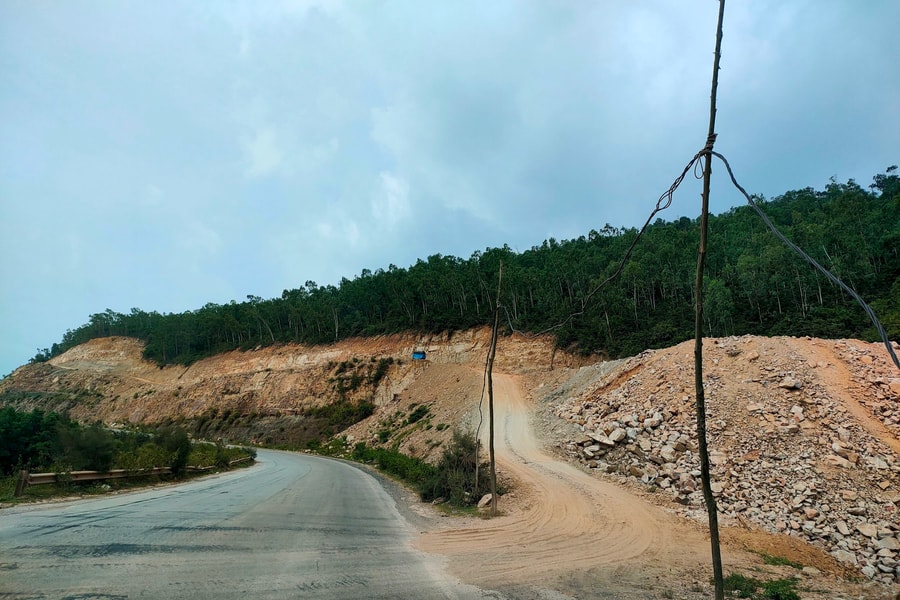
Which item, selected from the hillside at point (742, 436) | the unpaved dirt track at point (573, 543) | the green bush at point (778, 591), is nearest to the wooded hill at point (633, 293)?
the hillside at point (742, 436)

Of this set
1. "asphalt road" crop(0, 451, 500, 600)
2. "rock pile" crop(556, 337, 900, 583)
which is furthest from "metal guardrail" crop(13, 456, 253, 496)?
"rock pile" crop(556, 337, 900, 583)

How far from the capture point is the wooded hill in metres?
43.4

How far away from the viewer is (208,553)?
21.8 feet

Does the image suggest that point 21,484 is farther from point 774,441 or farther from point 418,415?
point 418,415

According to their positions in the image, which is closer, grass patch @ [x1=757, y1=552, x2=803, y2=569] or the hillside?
grass patch @ [x1=757, y1=552, x2=803, y2=569]

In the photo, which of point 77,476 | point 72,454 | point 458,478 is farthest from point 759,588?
point 72,454

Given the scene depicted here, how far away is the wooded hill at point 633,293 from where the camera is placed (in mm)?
43406

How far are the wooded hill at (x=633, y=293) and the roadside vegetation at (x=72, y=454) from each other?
1736cm

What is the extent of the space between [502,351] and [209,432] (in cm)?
3869

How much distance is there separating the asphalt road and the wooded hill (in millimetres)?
16310

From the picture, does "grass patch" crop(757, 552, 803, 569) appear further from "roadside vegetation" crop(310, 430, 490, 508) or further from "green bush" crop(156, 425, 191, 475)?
"green bush" crop(156, 425, 191, 475)

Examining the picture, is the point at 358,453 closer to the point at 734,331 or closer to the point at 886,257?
the point at 734,331

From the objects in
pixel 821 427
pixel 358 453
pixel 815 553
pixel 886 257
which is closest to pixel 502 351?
pixel 358 453

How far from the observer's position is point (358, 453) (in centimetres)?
3759
